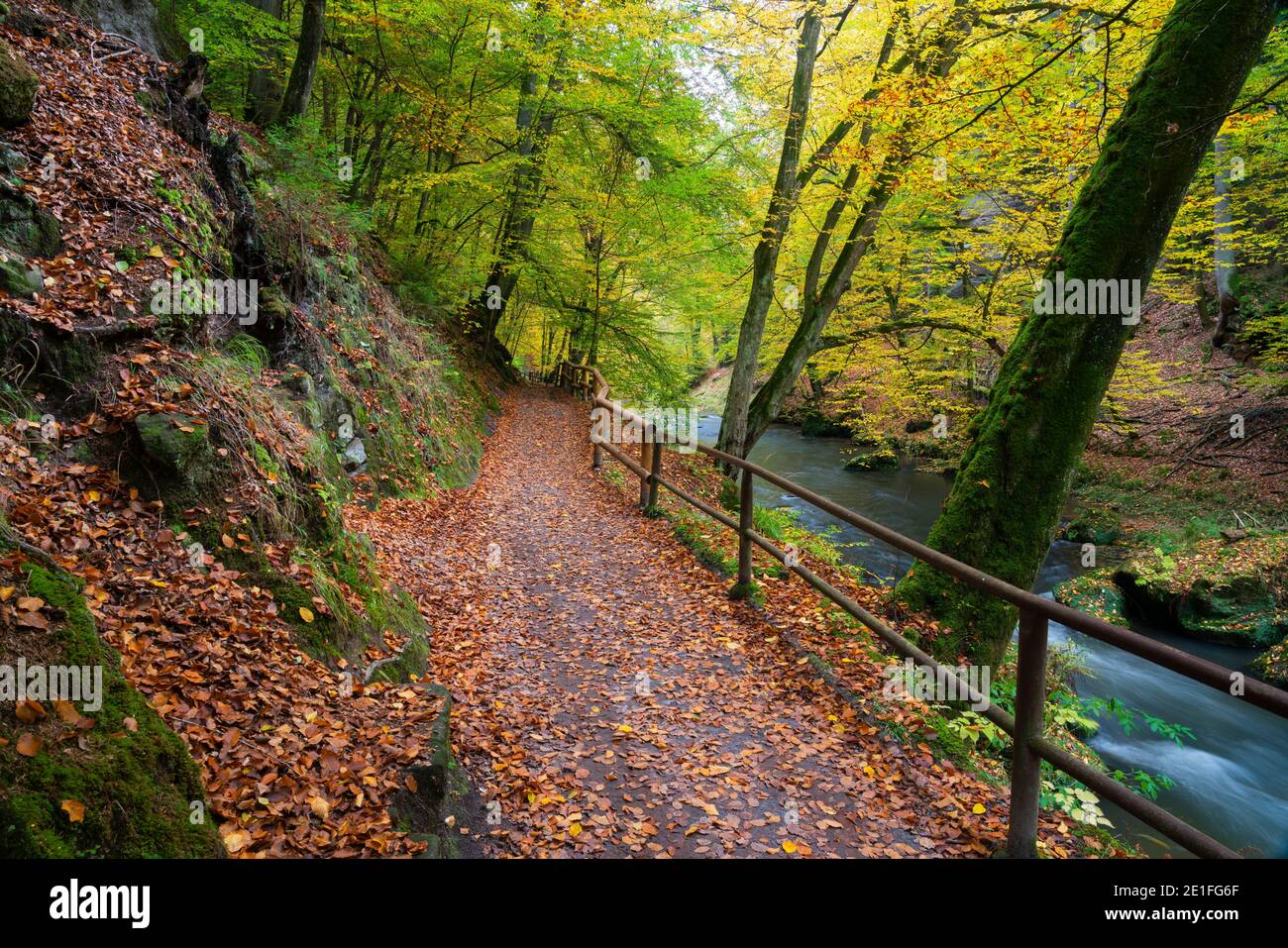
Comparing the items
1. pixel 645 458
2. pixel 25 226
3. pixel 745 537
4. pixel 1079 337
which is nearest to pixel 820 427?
pixel 645 458

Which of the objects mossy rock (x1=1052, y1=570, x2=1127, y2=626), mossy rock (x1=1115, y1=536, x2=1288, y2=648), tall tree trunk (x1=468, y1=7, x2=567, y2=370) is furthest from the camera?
tall tree trunk (x1=468, y1=7, x2=567, y2=370)

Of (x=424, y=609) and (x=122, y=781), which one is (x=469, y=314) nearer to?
(x=424, y=609)

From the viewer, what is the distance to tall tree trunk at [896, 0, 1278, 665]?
14.0 ft

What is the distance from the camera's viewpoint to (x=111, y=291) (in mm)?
3980

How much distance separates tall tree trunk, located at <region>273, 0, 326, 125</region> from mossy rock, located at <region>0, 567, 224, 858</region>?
8677 millimetres

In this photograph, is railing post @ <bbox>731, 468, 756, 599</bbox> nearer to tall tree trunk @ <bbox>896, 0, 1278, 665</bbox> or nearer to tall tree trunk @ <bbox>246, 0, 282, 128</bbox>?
tall tree trunk @ <bbox>896, 0, 1278, 665</bbox>

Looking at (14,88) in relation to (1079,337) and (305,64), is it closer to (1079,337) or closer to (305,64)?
(305,64)

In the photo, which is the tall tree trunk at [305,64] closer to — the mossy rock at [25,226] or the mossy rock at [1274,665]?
the mossy rock at [25,226]

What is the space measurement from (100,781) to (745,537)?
477 cm

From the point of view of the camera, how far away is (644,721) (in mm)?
4258

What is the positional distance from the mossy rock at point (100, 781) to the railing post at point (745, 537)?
4.47 m

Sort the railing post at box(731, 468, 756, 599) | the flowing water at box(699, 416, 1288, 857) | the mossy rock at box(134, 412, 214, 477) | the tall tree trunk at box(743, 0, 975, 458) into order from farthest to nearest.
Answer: the tall tree trunk at box(743, 0, 975, 458) < the flowing water at box(699, 416, 1288, 857) < the railing post at box(731, 468, 756, 599) < the mossy rock at box(134, 412, 214, 477)

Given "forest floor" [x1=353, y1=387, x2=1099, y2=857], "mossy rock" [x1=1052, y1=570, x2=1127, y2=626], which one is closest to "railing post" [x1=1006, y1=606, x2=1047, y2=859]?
"forest floor" [x1=353, y1=387, x2=1099, y2=857]

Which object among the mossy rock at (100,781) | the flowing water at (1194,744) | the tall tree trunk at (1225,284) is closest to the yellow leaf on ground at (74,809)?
the mossy rock at (100,781)
